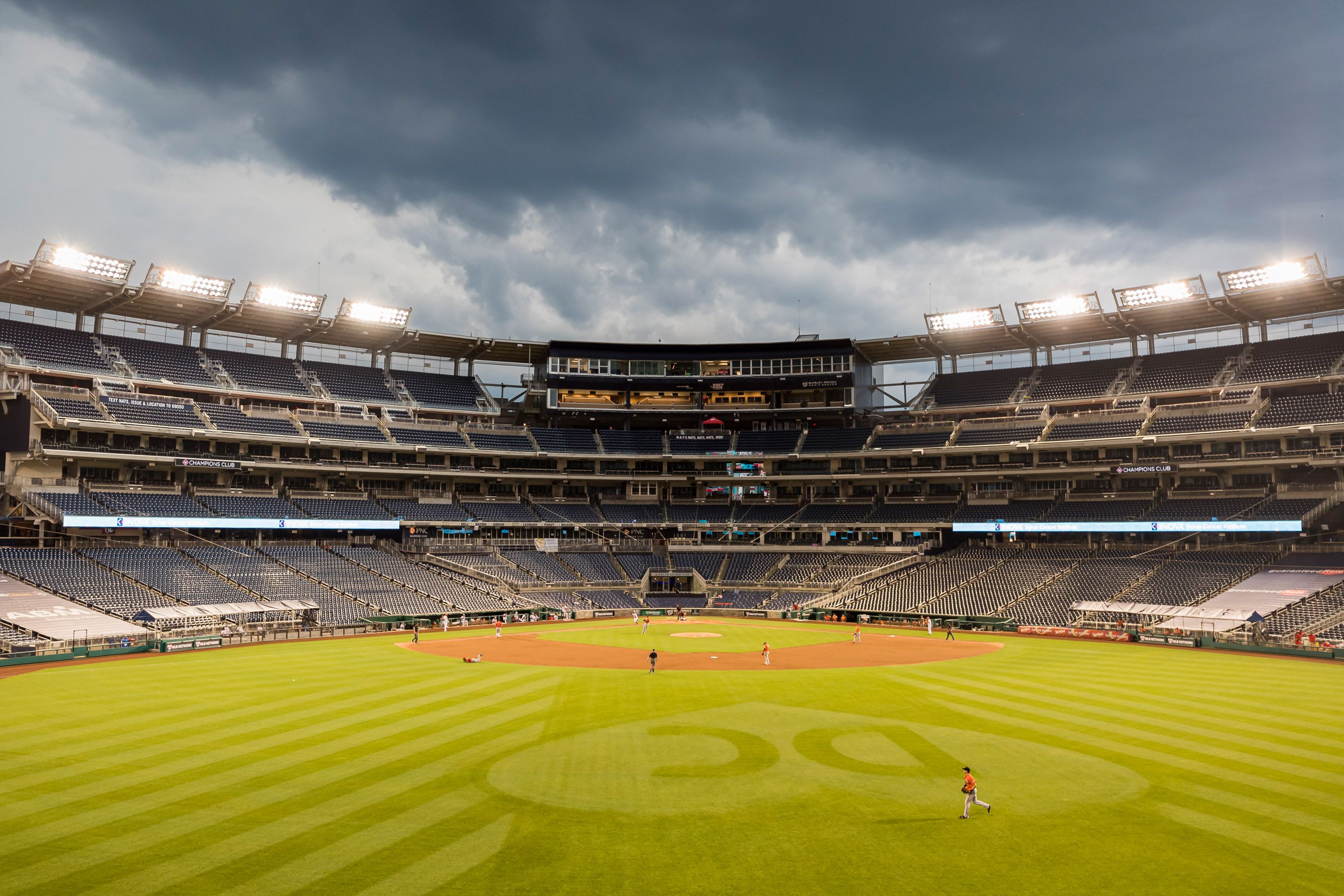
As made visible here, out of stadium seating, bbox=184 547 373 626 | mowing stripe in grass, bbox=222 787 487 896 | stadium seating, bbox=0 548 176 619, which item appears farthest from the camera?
stadium seating, bbox=184 547 373 626

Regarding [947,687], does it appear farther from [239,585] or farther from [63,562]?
[63,562]

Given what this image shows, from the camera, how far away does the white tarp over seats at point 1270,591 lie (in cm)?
5312

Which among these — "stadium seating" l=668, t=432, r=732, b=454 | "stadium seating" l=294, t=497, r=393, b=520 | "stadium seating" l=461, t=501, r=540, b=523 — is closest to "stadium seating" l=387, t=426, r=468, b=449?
"stadium seating" l=461, t=501, r=540, b=523

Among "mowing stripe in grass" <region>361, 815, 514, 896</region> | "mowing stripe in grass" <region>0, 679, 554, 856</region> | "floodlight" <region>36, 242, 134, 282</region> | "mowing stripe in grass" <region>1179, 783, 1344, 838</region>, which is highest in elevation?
"floodlight" <region>36, 242, 134, 282</region>

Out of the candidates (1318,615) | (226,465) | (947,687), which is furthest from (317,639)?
(1318,615)

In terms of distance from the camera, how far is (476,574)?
7825 cm

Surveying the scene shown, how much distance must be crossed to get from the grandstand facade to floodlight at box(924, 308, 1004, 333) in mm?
313

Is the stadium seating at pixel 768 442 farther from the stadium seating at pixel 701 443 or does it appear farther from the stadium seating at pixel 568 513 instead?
the stadium seating at pixel 568 513

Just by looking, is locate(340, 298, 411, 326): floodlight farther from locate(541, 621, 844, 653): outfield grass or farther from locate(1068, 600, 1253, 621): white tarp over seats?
locate(1068, 600, 1253, 621): white tarp over seats

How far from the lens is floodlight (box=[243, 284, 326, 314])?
77500 millimetres

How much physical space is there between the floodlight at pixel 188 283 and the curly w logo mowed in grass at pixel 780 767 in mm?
69453

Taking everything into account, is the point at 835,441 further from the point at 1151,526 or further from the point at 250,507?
the point at 250,507

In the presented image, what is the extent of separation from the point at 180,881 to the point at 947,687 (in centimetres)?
3188

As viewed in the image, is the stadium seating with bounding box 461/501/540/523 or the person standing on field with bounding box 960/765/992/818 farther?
the stadium seating with bounding box 461/501/540/523
